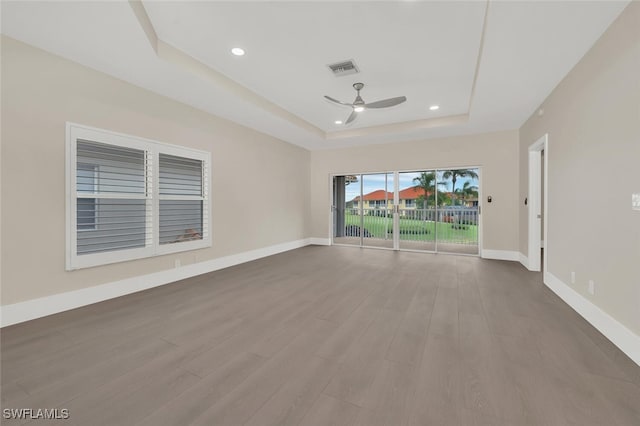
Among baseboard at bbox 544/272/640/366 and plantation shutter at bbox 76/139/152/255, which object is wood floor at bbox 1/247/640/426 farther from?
plantation shutter at bbox 76/139/152/255

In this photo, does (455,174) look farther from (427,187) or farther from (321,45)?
(321,45)

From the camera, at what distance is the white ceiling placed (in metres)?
2.29

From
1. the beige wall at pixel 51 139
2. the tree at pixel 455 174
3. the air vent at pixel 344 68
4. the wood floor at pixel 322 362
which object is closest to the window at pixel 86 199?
the beige wall at pixel 51 139

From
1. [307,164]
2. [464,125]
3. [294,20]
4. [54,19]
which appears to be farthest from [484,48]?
[307,164]

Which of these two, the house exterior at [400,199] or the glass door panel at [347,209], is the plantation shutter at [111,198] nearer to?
the glass door panel at [347,209]

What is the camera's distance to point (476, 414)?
1.42 meters

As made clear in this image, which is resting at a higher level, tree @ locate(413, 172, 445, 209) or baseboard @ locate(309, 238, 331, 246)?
tree @ locate(413, 172, 445, 209)

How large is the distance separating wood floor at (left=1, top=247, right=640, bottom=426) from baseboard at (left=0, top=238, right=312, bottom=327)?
15 centimetres

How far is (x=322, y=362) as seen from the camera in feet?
6.26

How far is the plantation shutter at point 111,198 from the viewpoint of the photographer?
3043 mm

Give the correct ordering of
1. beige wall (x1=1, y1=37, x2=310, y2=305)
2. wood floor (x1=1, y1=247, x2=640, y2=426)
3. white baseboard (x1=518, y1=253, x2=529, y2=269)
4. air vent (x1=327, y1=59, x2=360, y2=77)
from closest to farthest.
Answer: wood floor (x1=1, y1=247, x2=640, y2=426) → beige wall (x1=1, y1=37, x2=310, y2=305) → air vent (x1=327, y1=59, x2=360, y2=77) → white baseboard (x1=518, y1=253, x2=529, y2=269)

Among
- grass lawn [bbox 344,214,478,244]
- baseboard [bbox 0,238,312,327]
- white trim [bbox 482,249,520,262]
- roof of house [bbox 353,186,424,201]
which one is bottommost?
baseboard [bbox 0,238,312,327]

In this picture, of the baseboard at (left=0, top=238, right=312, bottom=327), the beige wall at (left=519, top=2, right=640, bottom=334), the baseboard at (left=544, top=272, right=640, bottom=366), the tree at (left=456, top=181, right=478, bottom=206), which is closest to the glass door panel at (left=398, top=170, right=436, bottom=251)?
the tree at (left=456, top=181, right=478, bottom=206)

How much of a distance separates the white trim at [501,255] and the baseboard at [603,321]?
7.42 ft
